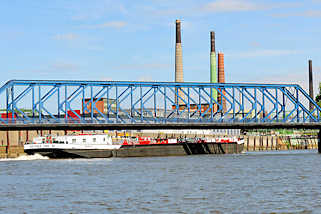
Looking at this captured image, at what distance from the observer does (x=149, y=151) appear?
310 ft

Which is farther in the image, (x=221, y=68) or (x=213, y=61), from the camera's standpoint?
(x=213, y=61)

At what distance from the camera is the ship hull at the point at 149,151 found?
8556cm

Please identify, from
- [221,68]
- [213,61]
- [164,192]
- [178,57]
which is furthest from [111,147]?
[213,61]

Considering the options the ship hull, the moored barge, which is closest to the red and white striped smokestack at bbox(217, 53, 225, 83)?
the ship hull

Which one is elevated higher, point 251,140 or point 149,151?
point 149,151

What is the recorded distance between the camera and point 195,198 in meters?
33.7

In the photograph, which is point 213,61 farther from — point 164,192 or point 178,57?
Answer: point 164,192

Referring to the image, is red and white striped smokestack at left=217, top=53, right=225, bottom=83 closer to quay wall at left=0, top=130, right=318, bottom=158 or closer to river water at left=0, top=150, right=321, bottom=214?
quay wall at left=0, top=130, right=318, bottom=158

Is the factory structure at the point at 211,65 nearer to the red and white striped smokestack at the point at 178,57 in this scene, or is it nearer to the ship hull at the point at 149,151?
the red and white striped smokestack at the point at 178,57

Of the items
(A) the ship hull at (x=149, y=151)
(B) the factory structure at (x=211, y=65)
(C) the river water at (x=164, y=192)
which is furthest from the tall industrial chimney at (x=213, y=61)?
(C) the river water at (x=164, y=192)

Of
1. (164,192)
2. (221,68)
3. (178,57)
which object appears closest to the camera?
(164,192)

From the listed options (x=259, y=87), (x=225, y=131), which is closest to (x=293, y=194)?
(x=259, y=87)

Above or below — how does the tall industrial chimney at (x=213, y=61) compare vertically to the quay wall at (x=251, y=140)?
above

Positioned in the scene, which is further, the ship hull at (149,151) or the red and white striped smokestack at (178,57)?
the red and white striped smokestack at (178,57)
